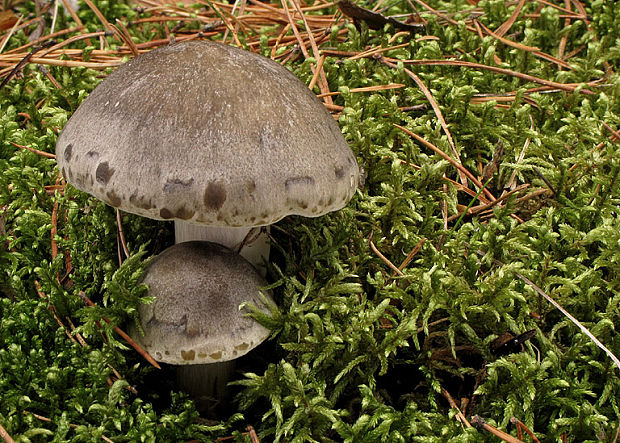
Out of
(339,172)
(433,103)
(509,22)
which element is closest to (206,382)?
(339,172)

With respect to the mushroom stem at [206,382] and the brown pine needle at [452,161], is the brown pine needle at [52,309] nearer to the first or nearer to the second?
the mushroom stem at [206,382]

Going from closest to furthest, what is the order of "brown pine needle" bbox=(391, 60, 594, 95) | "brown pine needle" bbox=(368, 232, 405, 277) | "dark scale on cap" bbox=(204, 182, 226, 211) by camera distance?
"dark scale on cap" bbox=(204, 182, 226, 211)
"brown pine needle" bbox=(368, 232, 405, 277)
"brown pine needle" bbox=(391, 60, 594, 95)

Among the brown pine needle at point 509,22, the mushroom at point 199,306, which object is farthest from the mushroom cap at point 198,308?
the brown pine needle at point 509,22

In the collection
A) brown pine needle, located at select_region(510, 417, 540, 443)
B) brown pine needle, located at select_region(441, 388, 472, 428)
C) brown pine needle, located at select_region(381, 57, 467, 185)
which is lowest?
brown pine needle, located at select_region(441, 388, 472, 428)

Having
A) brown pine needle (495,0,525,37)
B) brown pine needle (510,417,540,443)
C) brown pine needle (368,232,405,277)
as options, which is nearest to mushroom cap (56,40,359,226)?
brown pine needle (368,232,405,277)

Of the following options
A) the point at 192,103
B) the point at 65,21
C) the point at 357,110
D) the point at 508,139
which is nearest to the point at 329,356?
the point at 192,103

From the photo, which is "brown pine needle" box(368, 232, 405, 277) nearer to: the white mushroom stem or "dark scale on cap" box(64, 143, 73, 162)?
the white mushroom stem

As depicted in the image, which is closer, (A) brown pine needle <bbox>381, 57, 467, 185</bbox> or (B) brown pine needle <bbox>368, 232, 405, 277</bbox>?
(B) brown pine needle <bbox>368, 232, 405, 277</bbox>

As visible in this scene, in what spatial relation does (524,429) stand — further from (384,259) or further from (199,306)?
(199,306)
